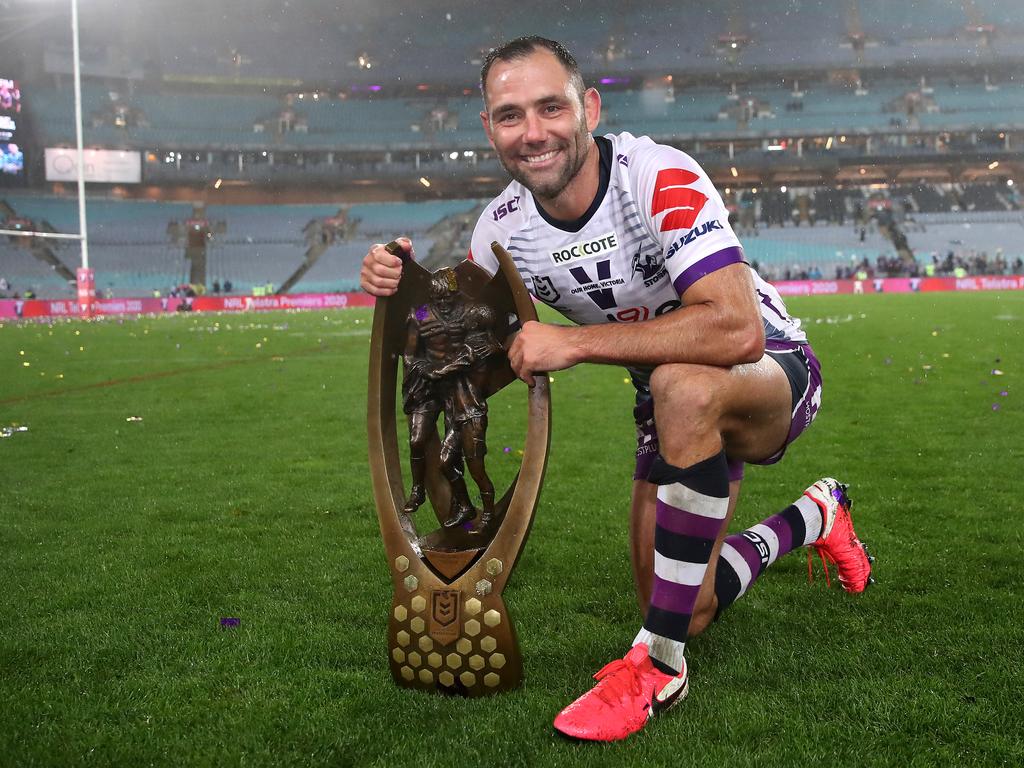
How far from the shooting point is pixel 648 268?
3.15 metres

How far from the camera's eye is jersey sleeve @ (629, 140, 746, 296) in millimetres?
2699

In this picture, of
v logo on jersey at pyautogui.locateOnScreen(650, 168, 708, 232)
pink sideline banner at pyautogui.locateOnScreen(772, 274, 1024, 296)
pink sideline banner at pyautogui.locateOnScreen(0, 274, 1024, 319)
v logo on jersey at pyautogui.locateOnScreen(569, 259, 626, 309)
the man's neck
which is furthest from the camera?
pink sideline banner at pyautogui.locateOnScreen(772, 274, 1024, 296)

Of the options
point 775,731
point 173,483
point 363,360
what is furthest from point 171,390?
point 775,731

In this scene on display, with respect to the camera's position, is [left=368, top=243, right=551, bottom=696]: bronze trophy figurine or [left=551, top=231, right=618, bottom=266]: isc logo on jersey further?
[left=551, top=231, right=618, bottom=266]: isc logo on jersey

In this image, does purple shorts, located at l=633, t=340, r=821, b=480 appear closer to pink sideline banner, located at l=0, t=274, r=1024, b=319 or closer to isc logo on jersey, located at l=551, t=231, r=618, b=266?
isc logo on jersey, located at l=551, t=231, r=618, b=266

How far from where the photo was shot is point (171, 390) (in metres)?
10.9

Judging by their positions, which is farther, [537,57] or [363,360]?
[363,360]

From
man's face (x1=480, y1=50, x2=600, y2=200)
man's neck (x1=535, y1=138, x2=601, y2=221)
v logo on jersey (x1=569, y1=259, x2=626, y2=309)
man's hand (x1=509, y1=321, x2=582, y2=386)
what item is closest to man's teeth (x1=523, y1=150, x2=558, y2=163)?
man's face (x1=480, y1=50, x2=600, y2=200)

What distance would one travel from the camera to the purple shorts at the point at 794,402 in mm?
3184

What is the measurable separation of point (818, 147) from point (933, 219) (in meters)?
7.86

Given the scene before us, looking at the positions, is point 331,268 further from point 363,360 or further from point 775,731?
point 775,731

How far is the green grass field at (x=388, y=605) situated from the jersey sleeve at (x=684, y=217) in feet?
4.02

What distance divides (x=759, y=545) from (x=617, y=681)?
3.71ft

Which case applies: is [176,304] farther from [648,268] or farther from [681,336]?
[681,336]
